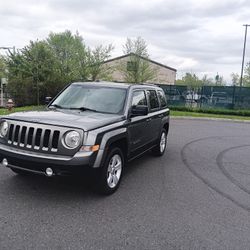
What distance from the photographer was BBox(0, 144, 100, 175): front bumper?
3.66 m

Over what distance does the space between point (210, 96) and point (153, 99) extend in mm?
17352

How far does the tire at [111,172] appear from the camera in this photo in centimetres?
410

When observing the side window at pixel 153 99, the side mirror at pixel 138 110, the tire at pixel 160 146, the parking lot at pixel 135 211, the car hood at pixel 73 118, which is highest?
the side window at pixel 153 99

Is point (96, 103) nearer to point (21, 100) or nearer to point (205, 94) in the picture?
point (21, 100)

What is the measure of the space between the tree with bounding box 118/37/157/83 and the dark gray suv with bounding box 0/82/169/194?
83.3 ft

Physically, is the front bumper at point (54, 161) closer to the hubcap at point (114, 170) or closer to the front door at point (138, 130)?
the hubcap at point (114, 170)

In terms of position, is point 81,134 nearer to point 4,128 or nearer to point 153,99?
A: point 4,128

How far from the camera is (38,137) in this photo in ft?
12.5

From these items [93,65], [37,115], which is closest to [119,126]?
[37,115]

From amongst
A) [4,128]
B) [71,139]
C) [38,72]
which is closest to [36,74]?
[38,72]

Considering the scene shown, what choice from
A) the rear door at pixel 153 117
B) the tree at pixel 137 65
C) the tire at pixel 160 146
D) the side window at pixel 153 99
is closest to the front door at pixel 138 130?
the rear door at pixel 153 117

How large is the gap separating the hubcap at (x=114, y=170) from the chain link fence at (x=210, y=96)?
1904 cm

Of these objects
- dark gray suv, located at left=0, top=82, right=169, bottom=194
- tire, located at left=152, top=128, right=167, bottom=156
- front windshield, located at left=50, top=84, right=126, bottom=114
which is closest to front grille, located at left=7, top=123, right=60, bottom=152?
dark gray suv, located at left=0, top=82, right=169, bottom=194

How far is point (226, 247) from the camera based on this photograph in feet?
9.97
